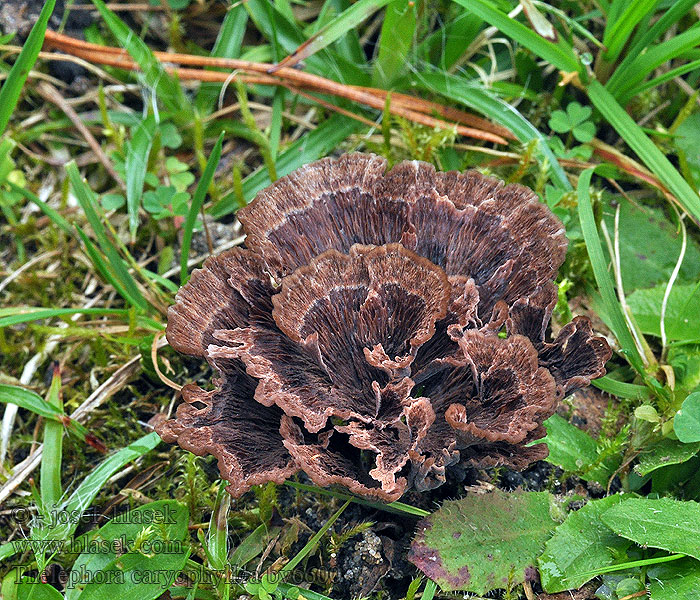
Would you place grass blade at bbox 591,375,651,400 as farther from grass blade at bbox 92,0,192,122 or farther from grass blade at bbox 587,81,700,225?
grass blade at bbox 92,0,192,122

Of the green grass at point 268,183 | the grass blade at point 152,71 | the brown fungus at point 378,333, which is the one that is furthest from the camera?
the grass blade at point 152,71

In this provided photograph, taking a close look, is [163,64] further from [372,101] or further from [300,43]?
[372,101]

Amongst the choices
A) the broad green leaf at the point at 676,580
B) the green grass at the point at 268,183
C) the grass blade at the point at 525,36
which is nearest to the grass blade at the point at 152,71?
the green grass at the point at 268,183

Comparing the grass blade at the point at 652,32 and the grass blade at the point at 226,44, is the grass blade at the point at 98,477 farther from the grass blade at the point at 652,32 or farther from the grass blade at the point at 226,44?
the grass blade at the point at 652,32

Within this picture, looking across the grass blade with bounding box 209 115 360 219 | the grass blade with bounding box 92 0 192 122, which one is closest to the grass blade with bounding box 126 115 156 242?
the grass blade with bounding box 92 0 192 122

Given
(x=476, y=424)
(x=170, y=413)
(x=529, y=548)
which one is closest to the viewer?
(x=476, y=424)

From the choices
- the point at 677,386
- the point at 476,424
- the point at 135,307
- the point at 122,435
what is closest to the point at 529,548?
the point at 476,424

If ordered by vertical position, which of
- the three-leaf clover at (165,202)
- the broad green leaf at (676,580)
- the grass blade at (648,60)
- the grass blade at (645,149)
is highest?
the grass blade at (648,60)
